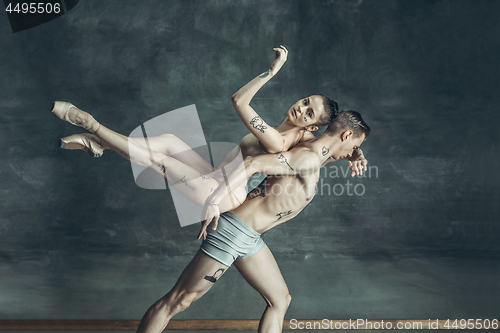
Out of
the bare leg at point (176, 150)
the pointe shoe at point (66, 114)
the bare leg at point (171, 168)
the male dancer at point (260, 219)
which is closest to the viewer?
the pointe shoe at point (66, 114)

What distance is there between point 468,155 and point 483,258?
1.06m

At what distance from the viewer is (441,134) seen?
402cm

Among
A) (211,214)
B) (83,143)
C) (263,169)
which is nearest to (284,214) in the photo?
(263,169)

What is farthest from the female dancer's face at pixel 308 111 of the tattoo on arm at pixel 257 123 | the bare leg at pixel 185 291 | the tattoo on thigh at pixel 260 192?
the bare leg at pixel 185 291

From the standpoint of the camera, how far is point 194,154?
2.54 metres

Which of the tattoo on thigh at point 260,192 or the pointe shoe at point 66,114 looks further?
the tattoo on thigh at point 260,192

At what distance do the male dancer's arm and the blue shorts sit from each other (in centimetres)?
11

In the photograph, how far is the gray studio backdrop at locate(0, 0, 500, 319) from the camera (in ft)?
12.7

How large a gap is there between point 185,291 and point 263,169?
2.73 ft

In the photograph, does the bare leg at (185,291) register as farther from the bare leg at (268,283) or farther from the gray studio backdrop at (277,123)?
the gray studio backdrop at (277,123)

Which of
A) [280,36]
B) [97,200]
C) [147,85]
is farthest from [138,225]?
[280,36]

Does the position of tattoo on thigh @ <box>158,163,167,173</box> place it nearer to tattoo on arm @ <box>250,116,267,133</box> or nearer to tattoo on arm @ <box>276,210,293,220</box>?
tattoo on arm @ <box>250,116,267,133</box>

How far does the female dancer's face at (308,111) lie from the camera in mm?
2273

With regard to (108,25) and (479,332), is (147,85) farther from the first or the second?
(479,332)
